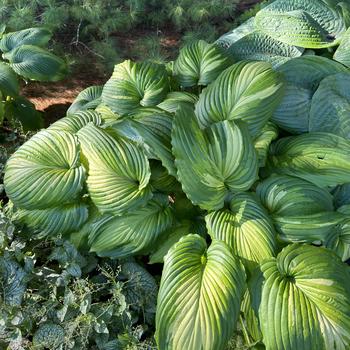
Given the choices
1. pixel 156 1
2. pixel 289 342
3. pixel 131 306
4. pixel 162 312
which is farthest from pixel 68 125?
pixel 156 1

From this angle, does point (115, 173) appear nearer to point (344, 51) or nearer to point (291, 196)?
point (291, 196)

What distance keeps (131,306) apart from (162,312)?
0.26m

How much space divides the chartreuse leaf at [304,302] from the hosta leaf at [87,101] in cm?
103

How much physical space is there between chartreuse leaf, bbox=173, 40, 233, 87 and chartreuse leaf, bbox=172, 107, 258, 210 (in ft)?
1.44

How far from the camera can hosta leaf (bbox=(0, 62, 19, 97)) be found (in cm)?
211

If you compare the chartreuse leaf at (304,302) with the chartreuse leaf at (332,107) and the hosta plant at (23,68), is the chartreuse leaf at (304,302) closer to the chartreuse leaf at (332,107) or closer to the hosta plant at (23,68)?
the chartreuse leaf at (332,107)

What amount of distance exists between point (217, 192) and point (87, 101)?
891mm

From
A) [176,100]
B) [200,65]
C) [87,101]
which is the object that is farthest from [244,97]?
[87,101]

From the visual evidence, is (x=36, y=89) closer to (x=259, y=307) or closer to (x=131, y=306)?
(x=131, y=306)

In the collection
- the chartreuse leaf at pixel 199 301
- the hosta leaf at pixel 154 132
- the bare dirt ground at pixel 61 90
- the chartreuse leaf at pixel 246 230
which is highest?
the hosta leaf at pixel 154 132

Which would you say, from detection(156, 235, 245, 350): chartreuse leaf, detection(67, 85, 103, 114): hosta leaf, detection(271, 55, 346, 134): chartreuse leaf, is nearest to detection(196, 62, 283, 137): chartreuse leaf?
detection(271, 55, 346, 134): chartreuse leaf

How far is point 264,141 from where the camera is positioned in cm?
163

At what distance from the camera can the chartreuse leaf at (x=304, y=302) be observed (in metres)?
1.25

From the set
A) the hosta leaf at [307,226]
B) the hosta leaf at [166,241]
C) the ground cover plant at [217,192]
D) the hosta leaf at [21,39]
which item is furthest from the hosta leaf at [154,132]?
the hosta leaf at [21,39]
